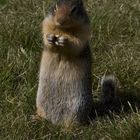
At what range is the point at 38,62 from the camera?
6.45 meters

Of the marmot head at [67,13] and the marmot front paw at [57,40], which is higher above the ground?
the marmot head at [67,13]

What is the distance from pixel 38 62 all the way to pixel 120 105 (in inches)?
40.6

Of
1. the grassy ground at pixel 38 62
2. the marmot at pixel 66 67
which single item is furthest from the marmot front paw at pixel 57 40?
the grassy ground at pixel 38 62

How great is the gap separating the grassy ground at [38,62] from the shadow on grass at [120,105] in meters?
0.01

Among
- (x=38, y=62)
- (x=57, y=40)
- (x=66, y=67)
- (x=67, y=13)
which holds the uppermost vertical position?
(x=67, y=13)

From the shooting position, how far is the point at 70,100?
18.0 feet

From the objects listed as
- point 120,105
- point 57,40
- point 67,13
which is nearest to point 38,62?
point 120,105

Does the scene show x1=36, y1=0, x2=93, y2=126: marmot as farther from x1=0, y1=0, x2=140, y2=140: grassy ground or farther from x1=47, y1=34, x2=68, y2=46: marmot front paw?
x1=0, y1=0, x2=140, y2=140: grassy ground

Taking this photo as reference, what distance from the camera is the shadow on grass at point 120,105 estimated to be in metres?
5.71

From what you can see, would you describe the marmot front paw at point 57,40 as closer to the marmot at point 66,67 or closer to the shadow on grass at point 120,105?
the marmot at point 66,67

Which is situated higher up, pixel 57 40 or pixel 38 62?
pixel 57 40

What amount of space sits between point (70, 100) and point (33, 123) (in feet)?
1.24

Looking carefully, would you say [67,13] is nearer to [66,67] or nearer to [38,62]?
[66,67]

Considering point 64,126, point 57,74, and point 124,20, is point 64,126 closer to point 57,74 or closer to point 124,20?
point 57,74
